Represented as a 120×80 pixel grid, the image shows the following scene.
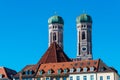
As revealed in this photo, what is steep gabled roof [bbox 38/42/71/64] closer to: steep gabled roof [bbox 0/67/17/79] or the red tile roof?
A: the red tile roof

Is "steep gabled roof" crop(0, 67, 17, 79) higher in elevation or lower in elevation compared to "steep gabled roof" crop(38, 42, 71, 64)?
lower

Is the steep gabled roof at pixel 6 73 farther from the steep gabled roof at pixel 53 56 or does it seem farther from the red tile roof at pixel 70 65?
the red tile roof at pixel 70 65

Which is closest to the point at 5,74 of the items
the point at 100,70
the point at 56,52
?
the point at 56,52

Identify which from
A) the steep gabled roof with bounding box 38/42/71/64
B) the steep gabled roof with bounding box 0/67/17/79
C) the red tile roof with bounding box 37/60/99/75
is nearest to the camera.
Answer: the red tile roof with bounding box 37/60/99/75

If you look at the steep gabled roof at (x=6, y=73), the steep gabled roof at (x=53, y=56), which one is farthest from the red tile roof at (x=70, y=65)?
the steep gabled roof at (x=6, y=73)

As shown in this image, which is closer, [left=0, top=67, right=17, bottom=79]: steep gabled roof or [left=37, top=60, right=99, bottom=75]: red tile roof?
[left=37, top=60, right=99, bottom=75]: red tile roof

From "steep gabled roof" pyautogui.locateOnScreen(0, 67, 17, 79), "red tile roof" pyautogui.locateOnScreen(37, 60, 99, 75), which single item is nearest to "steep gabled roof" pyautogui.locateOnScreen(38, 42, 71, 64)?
"red tile roof" pyautogui.locateOnScreen(37, 60, 99, 75)

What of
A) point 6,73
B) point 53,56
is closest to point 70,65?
point 53,56

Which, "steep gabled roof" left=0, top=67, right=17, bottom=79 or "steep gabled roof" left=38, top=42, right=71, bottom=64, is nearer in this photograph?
"steep gabled roof" left=0, top=67, right=17, bottom=79

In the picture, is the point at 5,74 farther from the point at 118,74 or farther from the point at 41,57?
the point at 118,74

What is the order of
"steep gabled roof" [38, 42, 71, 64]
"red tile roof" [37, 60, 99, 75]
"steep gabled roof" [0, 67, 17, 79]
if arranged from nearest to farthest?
"red tile roof" [37, 60, 99, 75]
"steep gabled roof" [0, 67, 17, 79]
"steep gabled roof" [38, 42, 71, 64]

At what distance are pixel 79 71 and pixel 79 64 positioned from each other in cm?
373

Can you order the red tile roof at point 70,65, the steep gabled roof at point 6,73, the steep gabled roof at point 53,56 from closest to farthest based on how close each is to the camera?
the red tile roof at point 70,65 → the steep gabled roof at point 6,73 → the steep gabled roof at point 53,56

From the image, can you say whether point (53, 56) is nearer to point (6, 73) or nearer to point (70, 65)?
point (70, 65)
